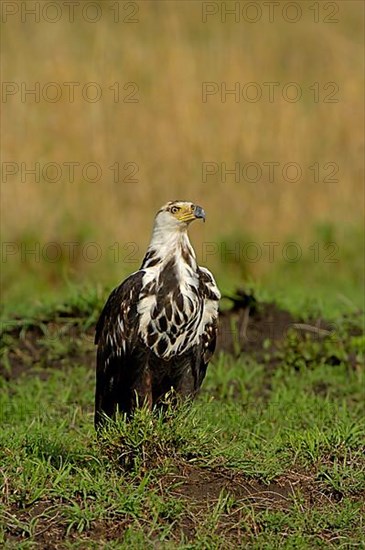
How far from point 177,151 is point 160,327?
559 cm

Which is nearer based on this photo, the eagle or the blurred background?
the eagle

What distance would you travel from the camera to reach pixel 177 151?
411 inches

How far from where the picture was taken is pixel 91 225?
9984 millimetres

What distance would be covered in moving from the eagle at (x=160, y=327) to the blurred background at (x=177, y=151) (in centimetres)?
406

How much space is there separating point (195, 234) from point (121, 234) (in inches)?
26.9

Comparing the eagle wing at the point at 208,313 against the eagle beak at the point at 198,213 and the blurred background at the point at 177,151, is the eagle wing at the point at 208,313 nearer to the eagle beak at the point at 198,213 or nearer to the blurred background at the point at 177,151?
the eagle beak at the point at 198,213

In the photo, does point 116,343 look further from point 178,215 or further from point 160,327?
point 178,215

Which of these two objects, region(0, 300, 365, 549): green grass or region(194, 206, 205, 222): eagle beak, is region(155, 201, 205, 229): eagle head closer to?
region(194, 206, 205, 222): eagle beak

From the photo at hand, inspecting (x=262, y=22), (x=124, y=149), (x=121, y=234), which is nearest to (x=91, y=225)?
(x=121, y=234)

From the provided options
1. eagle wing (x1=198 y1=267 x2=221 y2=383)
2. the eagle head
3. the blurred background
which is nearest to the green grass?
eagle wing (x1=198 y1=267 x2=221 y2=383)

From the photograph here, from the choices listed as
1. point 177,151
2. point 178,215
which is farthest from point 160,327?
point 177,151

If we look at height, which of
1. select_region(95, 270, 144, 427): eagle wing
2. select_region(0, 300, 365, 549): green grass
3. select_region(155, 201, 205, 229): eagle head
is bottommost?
select_region(0, 300, 365, 549): green grass

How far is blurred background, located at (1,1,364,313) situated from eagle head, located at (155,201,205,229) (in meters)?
4.08

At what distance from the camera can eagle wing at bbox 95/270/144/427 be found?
5113mm
